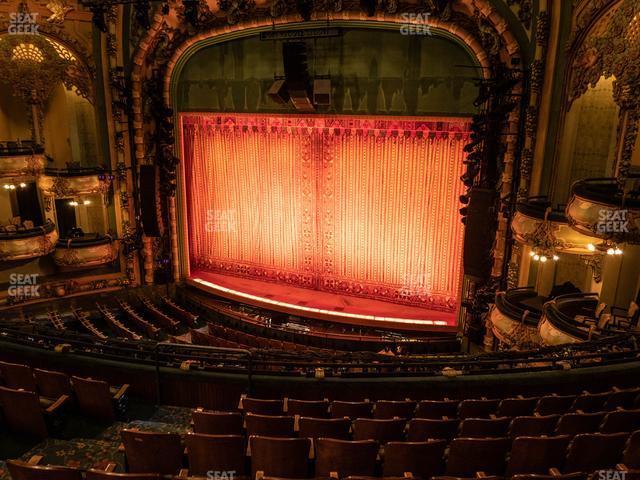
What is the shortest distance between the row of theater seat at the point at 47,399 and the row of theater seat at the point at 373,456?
839mm

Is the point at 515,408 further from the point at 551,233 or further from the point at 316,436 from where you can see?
the point at 551,233

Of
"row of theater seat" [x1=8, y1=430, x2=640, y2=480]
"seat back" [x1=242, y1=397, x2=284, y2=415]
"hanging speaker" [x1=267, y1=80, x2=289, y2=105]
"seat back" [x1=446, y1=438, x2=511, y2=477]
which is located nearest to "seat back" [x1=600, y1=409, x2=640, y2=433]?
"row of theater seat" [x1=8, y1=430, x2=640, y2=480]

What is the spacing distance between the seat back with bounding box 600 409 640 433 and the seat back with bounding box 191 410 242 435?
2535 millimetres

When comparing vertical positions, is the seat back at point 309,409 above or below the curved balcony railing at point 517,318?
above

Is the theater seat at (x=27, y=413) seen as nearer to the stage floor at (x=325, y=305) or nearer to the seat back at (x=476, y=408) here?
the seat back at (x=476, y=408)

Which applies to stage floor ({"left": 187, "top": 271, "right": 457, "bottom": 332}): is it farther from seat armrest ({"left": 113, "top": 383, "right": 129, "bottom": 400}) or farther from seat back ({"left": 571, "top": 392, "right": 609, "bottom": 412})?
seat armrest ({"left": 113, "top": 383, "right": 129, "bottom": 400})

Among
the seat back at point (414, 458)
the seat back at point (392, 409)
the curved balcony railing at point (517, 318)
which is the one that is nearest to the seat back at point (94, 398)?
the seat back at point (392, 409)

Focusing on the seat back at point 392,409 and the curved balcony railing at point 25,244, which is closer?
the seat back at point 392,409

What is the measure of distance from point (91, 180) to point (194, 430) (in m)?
9.16

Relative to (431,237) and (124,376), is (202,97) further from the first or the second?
(124,376)

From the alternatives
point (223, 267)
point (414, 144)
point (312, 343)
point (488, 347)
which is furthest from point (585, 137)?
point (223, 267)

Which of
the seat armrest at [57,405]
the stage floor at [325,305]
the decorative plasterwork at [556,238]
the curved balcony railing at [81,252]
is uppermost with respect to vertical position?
the decorative plasterwork at [556,238]

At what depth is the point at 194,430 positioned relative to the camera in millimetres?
3502

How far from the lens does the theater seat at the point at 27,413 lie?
352 cm
